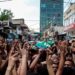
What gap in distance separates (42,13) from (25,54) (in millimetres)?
178986

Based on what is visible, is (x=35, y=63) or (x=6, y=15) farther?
(x=6, y=15)

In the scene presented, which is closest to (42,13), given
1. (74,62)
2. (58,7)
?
(58,7)

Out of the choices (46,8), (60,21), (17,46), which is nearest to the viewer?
(17,46)

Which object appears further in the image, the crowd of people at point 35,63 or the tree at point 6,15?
the tree at point 6,15

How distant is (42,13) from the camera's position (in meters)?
185

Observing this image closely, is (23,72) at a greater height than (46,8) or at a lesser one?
lesser

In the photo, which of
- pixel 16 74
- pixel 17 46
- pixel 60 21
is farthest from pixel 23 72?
pixel 60 21

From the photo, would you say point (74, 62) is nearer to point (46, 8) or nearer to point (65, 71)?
point (65, 71)

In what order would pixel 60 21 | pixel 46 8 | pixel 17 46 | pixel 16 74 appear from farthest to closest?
pixel 46 8, pixel 60 21, pixel 17 46, pixel 16 74

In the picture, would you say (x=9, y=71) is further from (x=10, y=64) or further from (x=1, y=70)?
(x=1, y=70)

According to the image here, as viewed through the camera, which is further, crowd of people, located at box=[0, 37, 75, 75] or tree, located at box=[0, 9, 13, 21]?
tree, located at box=[0, 9, 13, 21]

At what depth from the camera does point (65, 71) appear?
6.77 m

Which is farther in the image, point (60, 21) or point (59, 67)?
point (60, 21)

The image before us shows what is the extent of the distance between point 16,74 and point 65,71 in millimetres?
1210
